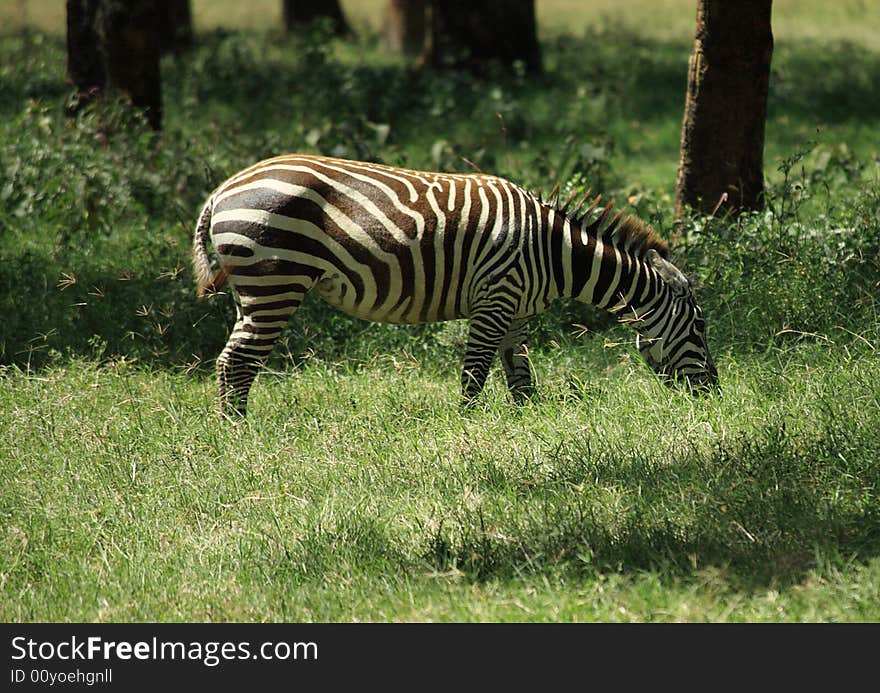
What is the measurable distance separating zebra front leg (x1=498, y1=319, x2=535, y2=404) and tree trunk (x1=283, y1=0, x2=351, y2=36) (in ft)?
53.6

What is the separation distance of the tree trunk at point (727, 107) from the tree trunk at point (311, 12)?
576 inches

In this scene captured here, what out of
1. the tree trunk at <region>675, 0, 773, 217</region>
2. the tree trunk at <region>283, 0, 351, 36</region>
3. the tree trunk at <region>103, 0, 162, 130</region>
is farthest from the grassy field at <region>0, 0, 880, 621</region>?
the tree trunk at <region>283, 0, 351, 36</region>

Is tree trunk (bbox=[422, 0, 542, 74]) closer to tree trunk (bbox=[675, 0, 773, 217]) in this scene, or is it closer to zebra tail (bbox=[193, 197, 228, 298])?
tree trunk (bbox=[675, 0, 773, 217])

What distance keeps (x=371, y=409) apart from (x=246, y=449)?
0.89 meters

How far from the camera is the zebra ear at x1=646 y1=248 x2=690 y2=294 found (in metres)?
7.06

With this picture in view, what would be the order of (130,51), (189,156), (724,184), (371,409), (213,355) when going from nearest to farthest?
(371,409) → (213,355) → (724,184) → (189,156) → (130,51)

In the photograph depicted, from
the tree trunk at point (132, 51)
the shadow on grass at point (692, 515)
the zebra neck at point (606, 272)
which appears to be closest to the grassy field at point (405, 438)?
the shadow on grass at point (692, 515)

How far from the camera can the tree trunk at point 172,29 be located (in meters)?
18.8

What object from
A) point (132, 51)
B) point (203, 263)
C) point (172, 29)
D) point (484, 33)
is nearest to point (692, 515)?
point (203, 263)

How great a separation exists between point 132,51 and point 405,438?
25.5ft

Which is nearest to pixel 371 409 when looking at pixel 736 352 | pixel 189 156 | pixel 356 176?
pixel 356 176

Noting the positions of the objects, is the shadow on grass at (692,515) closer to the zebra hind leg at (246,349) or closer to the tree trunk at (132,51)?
the zebra hind leg at (246,349)

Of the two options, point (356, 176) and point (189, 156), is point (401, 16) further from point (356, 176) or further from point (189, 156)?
point (356, 176)

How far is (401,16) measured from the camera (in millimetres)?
20656
